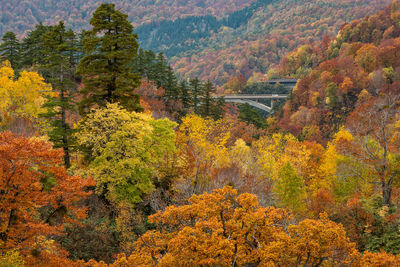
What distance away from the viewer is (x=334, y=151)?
4025cm

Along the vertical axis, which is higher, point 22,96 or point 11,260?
point 22,96

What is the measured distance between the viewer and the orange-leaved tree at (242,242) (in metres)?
12.1

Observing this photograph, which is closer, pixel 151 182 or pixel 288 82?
pixel 151 182

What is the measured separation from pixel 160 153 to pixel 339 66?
69.2m

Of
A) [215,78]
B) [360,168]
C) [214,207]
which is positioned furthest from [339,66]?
[215,78]

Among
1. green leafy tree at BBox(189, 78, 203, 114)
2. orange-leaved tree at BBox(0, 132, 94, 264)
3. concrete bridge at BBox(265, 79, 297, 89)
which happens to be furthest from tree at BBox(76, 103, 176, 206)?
concrete bridge at BBox(265, 79, 297, 89)

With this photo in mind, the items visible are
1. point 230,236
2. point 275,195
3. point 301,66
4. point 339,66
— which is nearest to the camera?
point 230,236

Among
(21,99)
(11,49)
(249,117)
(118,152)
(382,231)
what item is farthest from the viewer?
(249,117)

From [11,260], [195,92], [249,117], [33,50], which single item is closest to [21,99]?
[33,50]

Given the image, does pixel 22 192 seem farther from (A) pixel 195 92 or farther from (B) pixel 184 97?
(A) pixel 195 92

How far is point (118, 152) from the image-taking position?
23.0m

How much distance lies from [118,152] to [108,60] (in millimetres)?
8838

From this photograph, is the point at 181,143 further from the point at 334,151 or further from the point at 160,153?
the point at 334,151

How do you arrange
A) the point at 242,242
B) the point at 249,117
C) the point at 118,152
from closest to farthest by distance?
the point at 242,242 → the point at 118,152 → the point at 249,117
